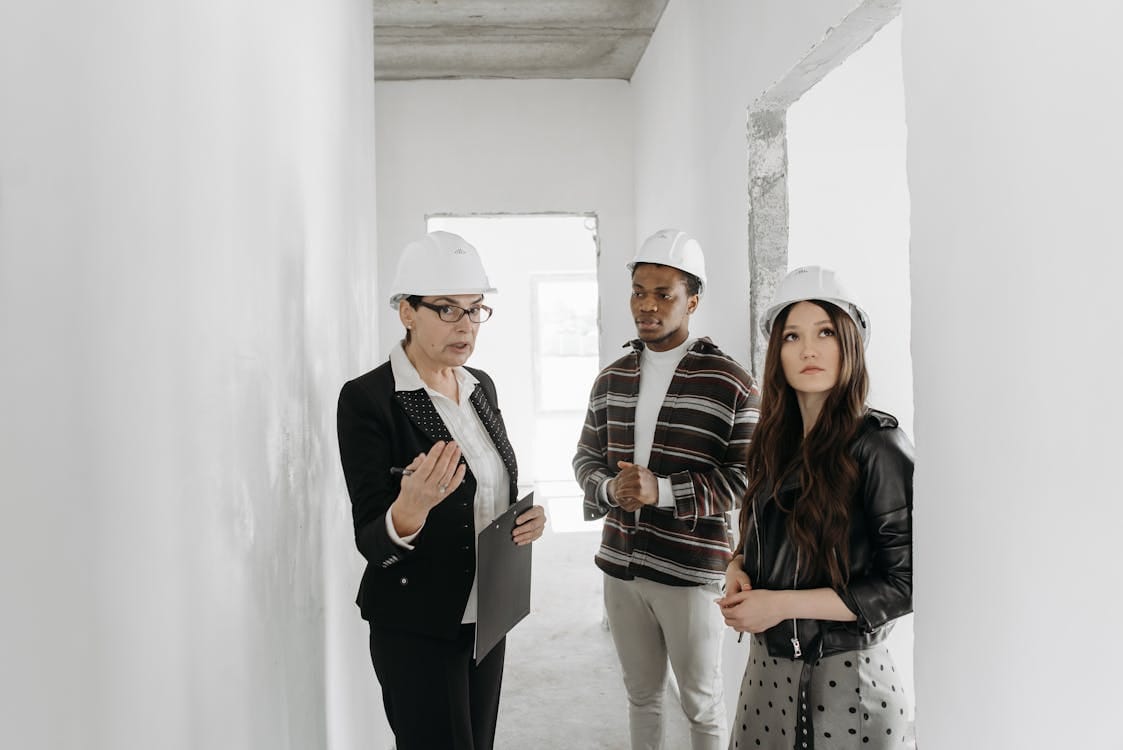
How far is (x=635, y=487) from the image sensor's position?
7.45ft

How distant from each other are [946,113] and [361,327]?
2334 mm

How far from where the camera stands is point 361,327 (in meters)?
3.13

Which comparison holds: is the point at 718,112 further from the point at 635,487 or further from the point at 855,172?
the point at 635,487

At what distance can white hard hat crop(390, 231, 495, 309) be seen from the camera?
1879 mm

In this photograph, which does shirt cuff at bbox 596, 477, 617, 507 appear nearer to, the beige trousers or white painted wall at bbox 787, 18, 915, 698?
the beige trousers

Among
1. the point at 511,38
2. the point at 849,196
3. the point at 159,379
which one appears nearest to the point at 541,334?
the point at 511,38

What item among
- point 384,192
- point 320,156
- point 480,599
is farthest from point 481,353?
point 480,599

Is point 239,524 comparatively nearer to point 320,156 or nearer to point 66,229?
point 66,229

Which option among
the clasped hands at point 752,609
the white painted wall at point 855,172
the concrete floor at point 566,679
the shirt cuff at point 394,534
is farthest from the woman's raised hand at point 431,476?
the concrete floor at point 566,679

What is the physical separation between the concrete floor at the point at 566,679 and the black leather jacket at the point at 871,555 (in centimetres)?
210

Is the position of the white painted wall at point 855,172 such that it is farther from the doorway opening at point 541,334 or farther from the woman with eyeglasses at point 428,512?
the doorway opening at point 541,334

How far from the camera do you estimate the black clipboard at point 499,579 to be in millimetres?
1812

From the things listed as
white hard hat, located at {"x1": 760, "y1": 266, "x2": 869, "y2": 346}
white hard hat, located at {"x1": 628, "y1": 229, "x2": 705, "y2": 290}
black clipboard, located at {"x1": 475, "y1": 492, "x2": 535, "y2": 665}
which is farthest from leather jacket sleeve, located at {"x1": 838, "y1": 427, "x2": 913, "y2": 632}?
white hard hat, located at {"x1": 628, "y1": 229, "x2": 705, "y2": 290}

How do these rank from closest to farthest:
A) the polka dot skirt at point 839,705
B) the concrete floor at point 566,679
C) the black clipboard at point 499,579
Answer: the polka dot skirt at point 839,705 → the black clipboard at point 499,579 → the concrete floor at point 566,679
